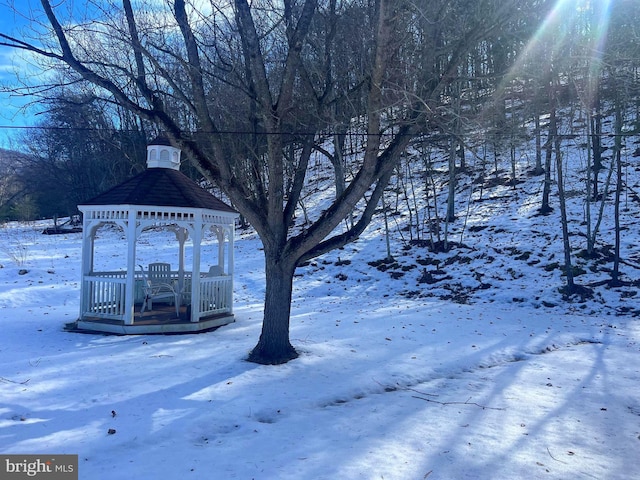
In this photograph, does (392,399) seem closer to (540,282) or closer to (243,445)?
(243,445)

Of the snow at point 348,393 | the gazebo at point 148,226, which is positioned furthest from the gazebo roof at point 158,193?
the snow at point 348,393

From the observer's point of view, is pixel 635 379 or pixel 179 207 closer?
pixel 635 379

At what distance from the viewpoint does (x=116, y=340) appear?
25.8 ft

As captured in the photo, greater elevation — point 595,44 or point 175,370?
point 595,44

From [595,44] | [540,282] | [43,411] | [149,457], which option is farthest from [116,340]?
[540,282]

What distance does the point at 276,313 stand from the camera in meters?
6.62

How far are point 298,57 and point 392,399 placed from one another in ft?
15.3

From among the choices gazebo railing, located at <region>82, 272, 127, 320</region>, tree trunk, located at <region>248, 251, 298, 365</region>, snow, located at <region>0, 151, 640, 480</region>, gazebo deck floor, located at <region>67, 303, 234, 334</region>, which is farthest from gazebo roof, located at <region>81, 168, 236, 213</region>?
tree trunk, located at <region>248, 251, 298, 365</region>

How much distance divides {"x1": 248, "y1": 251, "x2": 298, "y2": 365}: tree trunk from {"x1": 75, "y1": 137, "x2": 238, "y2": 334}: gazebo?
8.62ft

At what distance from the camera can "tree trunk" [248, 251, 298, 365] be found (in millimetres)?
6578

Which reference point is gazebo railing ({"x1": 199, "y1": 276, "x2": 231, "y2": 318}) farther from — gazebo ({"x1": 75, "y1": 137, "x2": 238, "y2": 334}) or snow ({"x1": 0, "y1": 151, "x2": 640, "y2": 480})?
snow ({"x1": 0, "y1": 151, "x2": 640, "y2": 480})

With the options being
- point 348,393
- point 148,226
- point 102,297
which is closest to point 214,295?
point 148,226

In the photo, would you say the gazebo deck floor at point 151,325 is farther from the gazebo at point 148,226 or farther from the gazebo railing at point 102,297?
the gazebo railing at point 102,297

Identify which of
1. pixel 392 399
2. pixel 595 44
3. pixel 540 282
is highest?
pixel 595 44
